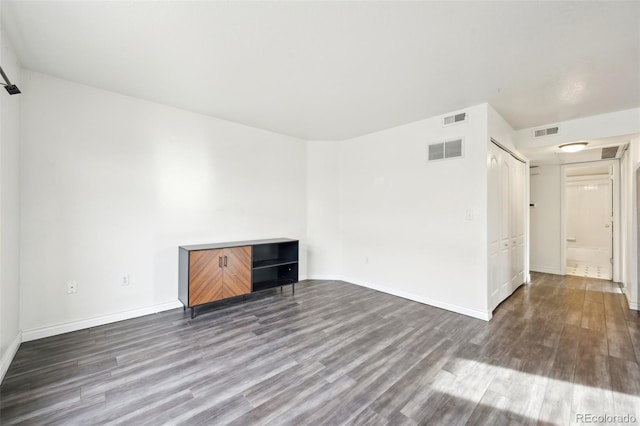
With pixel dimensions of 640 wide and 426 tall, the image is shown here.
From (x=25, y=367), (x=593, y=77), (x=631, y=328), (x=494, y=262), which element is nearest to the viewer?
(x=25, y=367)

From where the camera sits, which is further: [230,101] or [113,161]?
[230,101]

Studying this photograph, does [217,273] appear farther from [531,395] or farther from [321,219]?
[531,395]

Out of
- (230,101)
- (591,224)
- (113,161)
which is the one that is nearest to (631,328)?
(230,101)

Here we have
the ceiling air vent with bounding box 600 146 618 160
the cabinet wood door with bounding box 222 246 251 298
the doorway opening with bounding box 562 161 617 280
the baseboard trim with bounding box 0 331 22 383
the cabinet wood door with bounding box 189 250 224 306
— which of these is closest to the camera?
the baseboard trim with bounding box 0 331 22 383

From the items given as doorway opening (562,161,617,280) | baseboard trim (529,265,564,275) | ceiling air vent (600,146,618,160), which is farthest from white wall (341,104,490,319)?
doorway opening (562,161,617,280)


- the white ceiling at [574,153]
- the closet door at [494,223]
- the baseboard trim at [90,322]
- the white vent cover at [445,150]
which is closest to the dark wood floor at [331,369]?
the baseboard trim at [90,322]

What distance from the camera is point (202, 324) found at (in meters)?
3.06

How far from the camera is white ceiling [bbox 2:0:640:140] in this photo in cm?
181

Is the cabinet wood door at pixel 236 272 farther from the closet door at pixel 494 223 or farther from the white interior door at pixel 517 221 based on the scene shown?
the white interior door at pixel 517 221

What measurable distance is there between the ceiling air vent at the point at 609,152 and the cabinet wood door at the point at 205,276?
625 cm

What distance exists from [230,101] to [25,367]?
324 cm

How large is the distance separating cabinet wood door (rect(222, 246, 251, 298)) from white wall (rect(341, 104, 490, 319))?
81.3 inches

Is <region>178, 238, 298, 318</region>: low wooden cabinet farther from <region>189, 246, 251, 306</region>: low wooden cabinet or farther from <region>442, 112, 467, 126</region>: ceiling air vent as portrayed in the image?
<region>442, 112, 467, 126</region>: ceiling air vent

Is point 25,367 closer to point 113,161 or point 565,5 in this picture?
point 113,161
